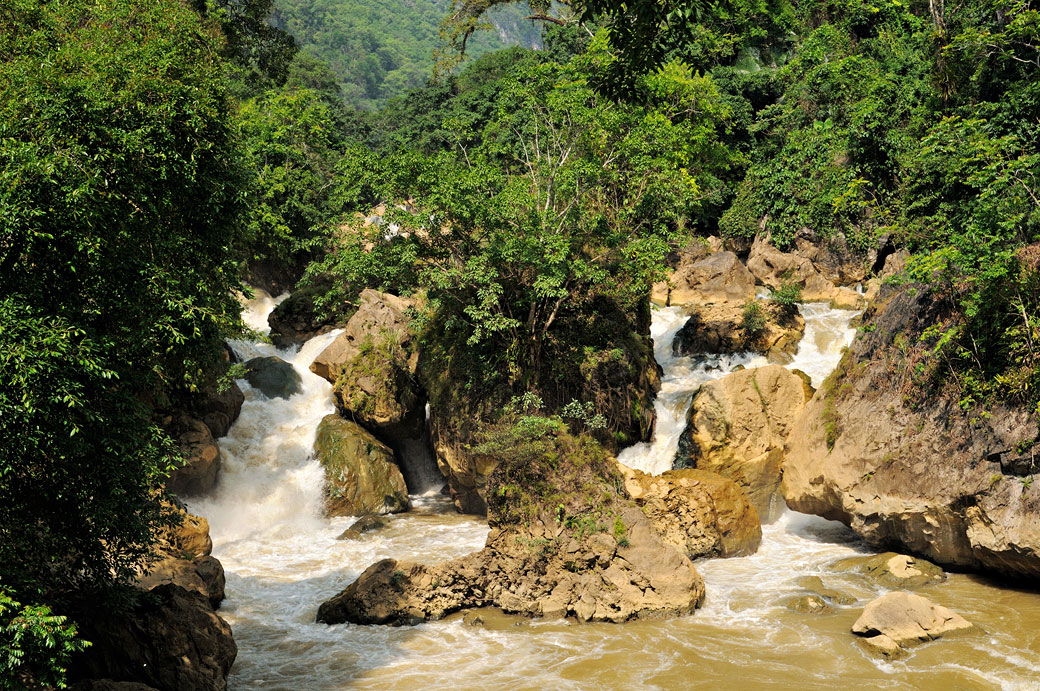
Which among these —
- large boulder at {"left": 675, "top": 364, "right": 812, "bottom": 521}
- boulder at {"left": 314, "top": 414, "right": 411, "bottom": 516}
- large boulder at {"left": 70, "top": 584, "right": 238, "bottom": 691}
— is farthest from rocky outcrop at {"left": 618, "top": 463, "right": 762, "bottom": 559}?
large boulder at {"left": 70, "top": 584, "right": 238, "bottom": 691}

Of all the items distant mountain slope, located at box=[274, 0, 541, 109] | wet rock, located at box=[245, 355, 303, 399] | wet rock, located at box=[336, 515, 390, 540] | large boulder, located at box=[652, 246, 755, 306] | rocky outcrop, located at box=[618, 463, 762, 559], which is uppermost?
distant mountain slope, located at box=[274, 0, 541, 109]

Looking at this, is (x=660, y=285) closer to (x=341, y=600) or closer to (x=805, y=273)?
(x=805, y=273)

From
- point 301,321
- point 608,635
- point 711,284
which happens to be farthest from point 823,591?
point 301,321

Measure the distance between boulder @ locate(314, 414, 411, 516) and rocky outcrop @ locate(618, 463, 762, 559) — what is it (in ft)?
22.0

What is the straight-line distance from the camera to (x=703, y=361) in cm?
2312

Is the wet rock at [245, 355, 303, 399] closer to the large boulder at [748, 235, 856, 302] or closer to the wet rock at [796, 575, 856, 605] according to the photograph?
the wet rock at [796, 575, 856, 605]

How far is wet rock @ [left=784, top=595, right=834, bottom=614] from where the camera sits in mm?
12266

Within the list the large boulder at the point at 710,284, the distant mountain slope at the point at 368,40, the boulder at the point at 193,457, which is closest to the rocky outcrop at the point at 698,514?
the boulder at the point at 193,457

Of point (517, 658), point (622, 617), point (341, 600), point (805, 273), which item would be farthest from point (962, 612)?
point (805, 273)

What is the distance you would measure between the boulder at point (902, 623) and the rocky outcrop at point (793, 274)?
55.8ft

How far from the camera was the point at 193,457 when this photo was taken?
58.7ft

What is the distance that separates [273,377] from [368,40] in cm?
Answer: 10887

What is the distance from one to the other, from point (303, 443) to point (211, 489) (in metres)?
2.55

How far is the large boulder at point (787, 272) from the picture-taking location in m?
28.8
